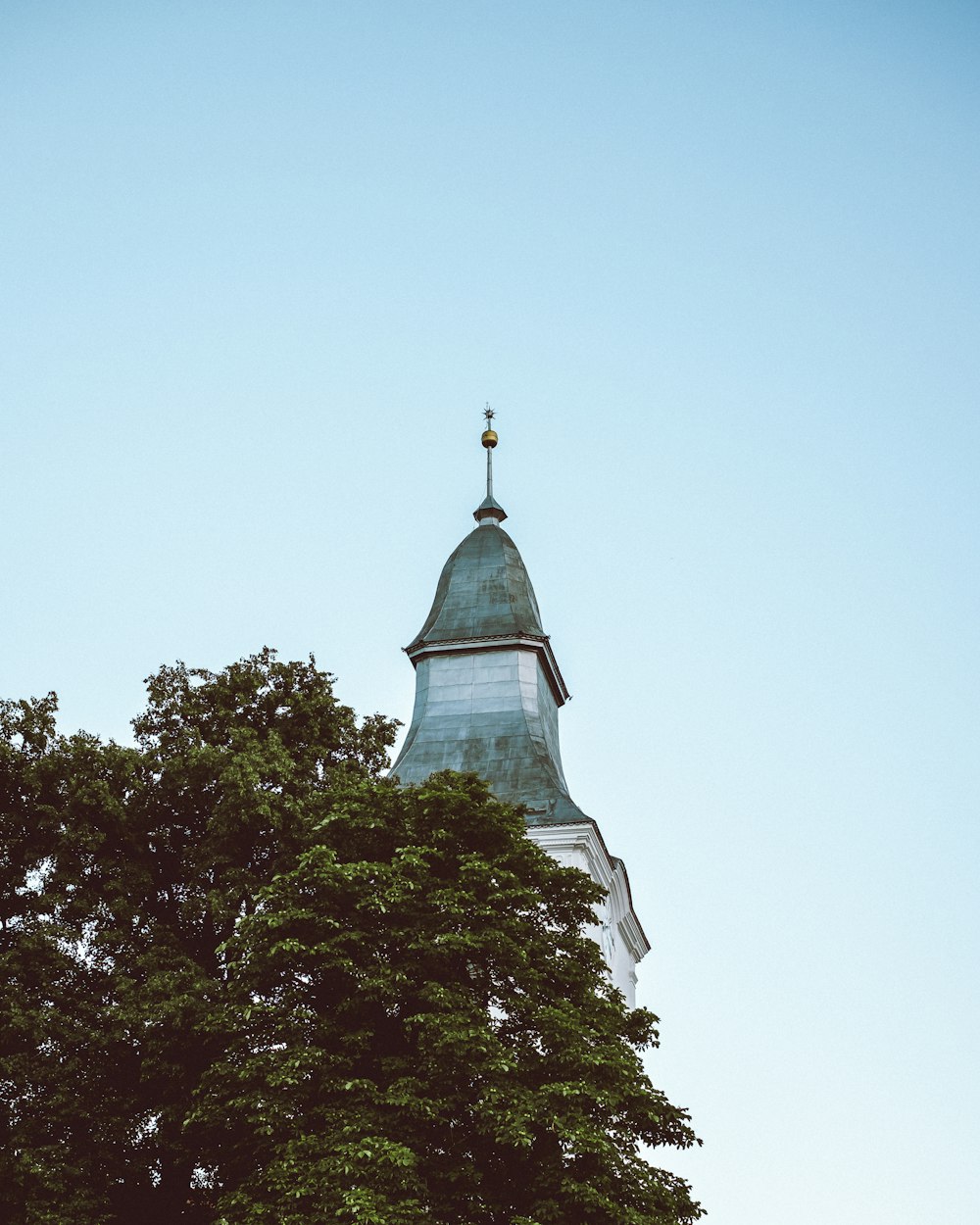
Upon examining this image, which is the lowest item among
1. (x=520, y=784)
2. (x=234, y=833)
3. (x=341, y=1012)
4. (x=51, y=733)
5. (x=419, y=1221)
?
(x=419, y=1221)

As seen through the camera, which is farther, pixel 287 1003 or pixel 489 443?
pixel 489 443

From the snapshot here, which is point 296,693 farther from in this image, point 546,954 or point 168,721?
point 546,954

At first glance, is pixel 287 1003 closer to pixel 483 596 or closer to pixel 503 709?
pixel 503 709

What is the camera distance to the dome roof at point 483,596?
43188 millimetres

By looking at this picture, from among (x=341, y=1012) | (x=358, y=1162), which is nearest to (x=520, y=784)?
(x=341, y=1012)

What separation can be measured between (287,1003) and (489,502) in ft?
96.0

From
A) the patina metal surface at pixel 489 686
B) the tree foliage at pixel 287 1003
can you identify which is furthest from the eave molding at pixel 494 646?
the tree foliage at pixel 287 1003

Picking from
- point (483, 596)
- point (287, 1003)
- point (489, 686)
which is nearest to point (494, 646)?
point (489, 686)

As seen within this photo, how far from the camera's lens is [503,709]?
136 ft

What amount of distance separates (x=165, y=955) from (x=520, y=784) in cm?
1670

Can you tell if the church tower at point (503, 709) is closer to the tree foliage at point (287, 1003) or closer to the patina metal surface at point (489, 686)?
the patina metal surface at point (489, 686)

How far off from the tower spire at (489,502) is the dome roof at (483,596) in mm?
1130

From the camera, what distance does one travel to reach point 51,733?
25.4 m

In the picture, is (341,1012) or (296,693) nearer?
(341,1012)
